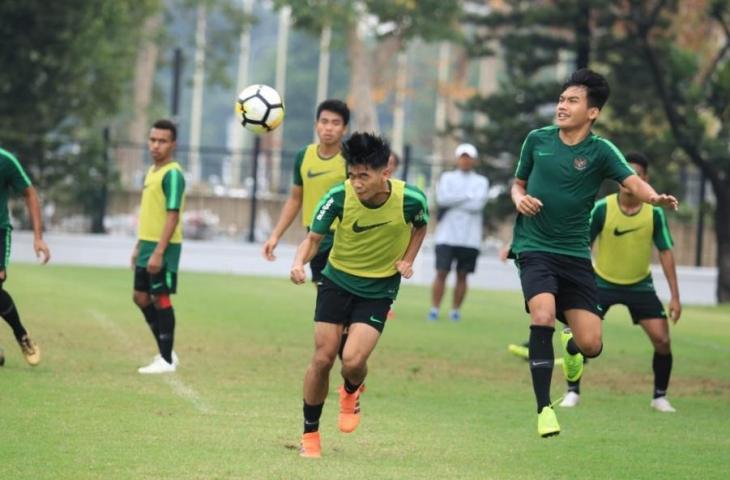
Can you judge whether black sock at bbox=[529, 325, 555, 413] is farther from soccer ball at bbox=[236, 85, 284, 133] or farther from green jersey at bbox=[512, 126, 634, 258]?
soccer ball at bbox=[236, 85, 284, 133]

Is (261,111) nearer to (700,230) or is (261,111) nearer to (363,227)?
(363,227)

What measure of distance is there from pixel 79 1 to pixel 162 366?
19.4 m

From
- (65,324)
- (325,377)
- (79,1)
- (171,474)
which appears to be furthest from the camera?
(79,1)

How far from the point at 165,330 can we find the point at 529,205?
4.43m

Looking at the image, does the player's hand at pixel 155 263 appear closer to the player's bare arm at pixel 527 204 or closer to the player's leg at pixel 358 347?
the player's leg at pixel 358 347

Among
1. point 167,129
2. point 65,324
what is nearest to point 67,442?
point 167,129

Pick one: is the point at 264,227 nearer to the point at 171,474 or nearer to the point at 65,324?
the point at 65,324

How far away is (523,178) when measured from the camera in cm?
973

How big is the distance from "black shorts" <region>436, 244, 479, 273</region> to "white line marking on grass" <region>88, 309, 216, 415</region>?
185 inches

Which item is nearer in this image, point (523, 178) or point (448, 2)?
point (523, 178)

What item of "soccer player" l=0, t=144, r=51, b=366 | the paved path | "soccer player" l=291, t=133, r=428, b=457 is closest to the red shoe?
"soccer player" l=291, t=133, r=428, b=457

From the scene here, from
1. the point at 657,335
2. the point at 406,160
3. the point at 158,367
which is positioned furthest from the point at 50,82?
the point at 657,335

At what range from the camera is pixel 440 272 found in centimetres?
1978

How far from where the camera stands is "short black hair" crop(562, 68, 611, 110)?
938 centimetres
